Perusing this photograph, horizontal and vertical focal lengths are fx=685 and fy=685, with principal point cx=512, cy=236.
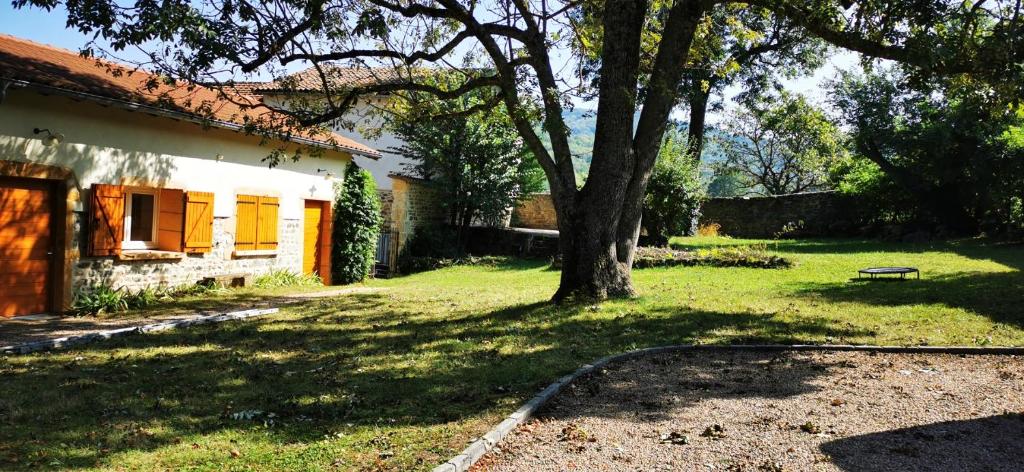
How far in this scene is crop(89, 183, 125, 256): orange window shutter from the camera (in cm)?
1079

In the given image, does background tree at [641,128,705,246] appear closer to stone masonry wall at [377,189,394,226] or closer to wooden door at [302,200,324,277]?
stone masonry wall at [377,189,394,226]

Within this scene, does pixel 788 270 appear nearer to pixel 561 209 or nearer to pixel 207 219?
pixel 561 209

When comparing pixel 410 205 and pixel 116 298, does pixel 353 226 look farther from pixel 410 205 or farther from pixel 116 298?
pixel 116 298

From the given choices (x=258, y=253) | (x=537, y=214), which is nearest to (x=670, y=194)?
(x=258, y=253)

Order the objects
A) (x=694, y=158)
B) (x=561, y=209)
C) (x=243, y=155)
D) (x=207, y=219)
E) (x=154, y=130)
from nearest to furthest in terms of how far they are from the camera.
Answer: (x=561, y=209) < (x=154, y=130) < (x=207, y=219) < (x=243, y=155) < (x=694, y=158)

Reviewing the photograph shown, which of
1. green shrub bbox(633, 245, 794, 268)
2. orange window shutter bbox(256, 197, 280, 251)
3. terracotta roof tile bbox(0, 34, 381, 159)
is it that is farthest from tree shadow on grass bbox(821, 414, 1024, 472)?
orange window shutter bbox(256, 197, 280, 251)

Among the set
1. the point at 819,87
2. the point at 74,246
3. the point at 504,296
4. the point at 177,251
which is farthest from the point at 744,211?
the point at 74,246

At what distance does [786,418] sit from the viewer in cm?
482

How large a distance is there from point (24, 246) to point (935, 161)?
2090cm

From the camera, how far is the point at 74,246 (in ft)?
35.1

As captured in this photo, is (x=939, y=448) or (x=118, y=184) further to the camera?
(x=118, y=184)

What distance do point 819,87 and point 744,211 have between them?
9.95m

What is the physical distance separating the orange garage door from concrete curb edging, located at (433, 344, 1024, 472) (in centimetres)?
869

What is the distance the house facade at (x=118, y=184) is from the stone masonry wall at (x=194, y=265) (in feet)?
0.08
